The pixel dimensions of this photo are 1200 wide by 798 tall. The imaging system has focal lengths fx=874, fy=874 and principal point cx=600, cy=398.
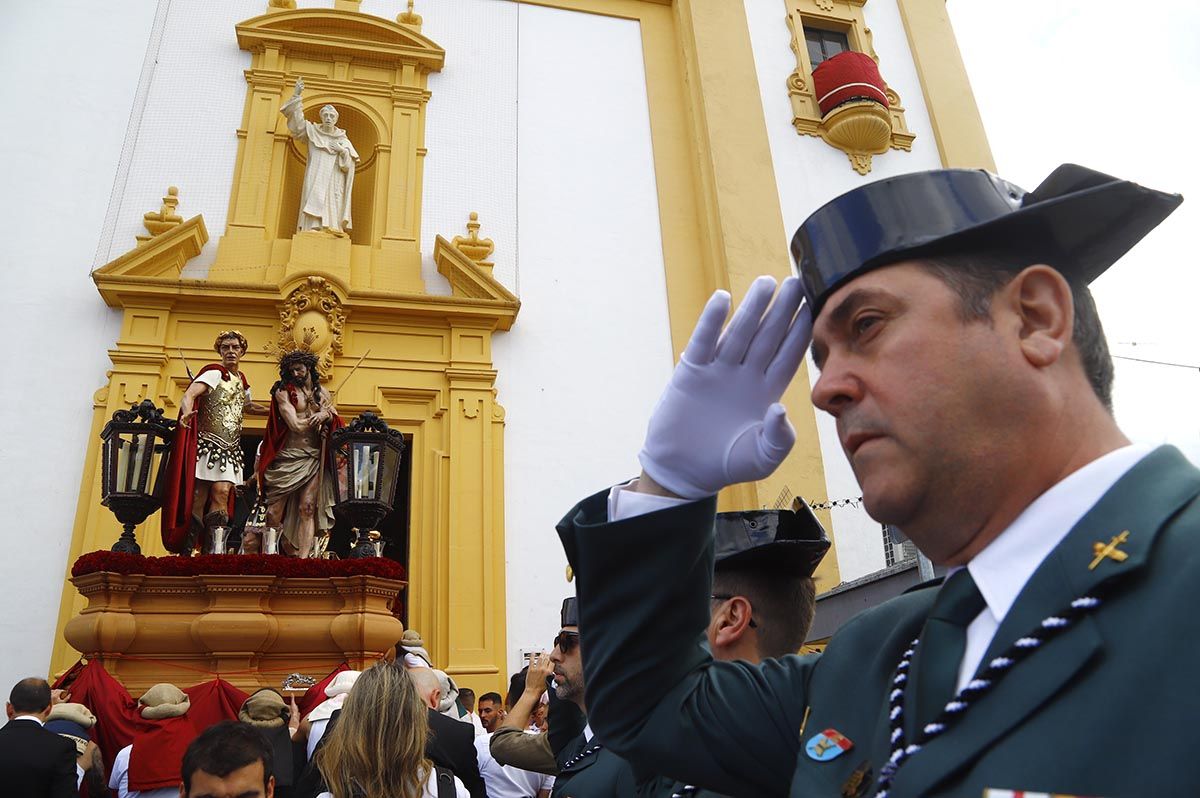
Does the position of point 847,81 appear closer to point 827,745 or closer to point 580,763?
point 580,763

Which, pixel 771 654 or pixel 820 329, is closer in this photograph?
pixel 820 329

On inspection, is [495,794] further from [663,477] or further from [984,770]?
[984,770]

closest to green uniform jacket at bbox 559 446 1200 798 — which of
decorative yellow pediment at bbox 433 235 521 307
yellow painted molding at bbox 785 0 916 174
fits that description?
decorative yellow pediment at bbox 433 235 521 307

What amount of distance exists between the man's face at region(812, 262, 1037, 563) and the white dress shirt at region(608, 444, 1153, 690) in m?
0.05

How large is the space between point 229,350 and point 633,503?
623 centimetres

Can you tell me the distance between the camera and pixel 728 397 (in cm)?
141

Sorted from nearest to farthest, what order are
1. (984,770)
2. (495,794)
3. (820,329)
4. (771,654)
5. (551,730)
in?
(984,770), (820,329), (771,654), (551,730), (495,794)

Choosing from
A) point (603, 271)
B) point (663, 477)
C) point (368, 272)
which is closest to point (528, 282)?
point (603, 271)

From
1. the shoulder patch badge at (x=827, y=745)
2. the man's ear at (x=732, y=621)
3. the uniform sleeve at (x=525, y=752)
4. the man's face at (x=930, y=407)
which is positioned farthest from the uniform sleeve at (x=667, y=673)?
the uniform sleeve at (x=525, y=752)

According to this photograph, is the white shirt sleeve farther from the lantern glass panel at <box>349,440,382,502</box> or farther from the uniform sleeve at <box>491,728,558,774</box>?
the lantern glass panel at <box>349,440,382,502</box>

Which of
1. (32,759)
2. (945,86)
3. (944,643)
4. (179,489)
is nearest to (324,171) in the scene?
(179,489)

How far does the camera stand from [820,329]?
1.23 meters

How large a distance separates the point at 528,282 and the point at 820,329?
30.0ft

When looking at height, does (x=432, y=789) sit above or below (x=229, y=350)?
below
